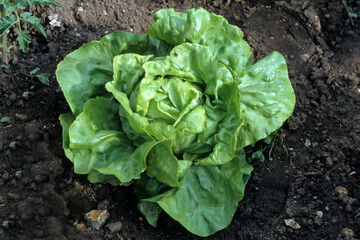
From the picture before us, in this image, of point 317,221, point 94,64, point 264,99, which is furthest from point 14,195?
point 317,221

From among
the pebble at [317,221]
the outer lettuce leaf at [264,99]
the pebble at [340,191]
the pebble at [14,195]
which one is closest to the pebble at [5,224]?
the pebble at [14,195]

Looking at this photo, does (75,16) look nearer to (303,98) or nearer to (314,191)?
(303,98)

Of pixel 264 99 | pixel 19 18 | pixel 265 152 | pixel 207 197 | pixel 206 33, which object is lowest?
pixel 265 152

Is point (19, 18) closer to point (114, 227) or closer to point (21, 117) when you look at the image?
point (21, 117)

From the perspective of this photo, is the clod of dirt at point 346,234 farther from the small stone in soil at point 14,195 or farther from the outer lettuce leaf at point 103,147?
the small stone in soil at point 14,195

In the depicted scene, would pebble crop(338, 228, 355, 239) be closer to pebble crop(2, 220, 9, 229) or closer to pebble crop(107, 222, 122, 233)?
pebble crop(107, 222, 122, 233)

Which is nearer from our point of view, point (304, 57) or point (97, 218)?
point (97, 218)

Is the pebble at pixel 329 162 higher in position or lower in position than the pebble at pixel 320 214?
higher

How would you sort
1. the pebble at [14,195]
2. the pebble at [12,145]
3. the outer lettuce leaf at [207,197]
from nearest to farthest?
the outer lettuce leaf at [207,197], the pebble at [14,195], the pebble at [12,145]
